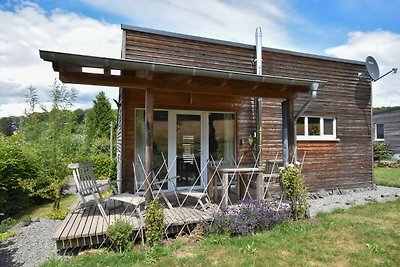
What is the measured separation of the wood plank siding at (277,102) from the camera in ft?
20.7

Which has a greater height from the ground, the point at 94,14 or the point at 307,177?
the point at 94,14

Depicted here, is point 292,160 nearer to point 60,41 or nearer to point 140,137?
point 140,137

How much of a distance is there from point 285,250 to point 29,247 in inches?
158

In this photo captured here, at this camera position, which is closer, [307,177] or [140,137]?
[140,137]

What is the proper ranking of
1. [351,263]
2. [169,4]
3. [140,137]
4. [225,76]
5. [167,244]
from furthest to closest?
[169,4] < [140,137] < [225,76] < [167,244] < [351,263]

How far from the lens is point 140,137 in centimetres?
636

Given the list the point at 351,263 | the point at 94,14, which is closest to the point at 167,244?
the point at 351,263

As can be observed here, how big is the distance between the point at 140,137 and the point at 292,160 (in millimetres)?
3595

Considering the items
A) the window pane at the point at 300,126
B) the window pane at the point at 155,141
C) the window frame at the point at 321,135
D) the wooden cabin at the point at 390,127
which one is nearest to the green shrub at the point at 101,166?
the window pane at the point at 155,141

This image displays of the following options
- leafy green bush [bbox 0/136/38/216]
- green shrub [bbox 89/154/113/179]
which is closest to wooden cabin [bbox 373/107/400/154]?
green shrub [bbox 89/154/113/179]

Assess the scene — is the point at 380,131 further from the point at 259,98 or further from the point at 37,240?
the point at 37,240

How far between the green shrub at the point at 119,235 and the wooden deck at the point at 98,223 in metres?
0.16

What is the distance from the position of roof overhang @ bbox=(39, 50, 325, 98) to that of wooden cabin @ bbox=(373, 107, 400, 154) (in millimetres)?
19537

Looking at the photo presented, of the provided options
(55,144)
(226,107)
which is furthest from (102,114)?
(226,107)
